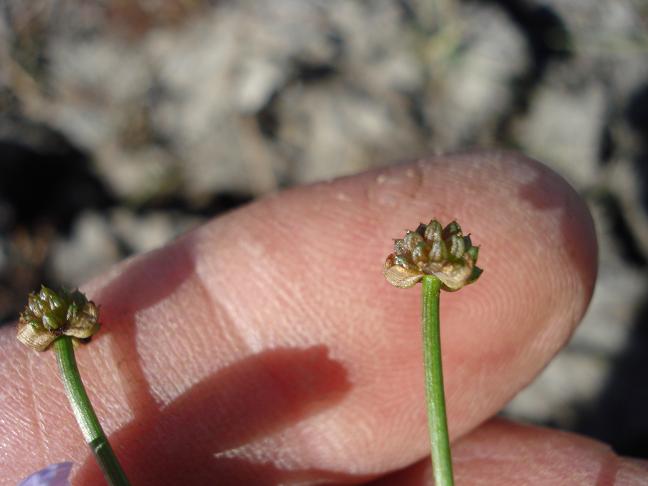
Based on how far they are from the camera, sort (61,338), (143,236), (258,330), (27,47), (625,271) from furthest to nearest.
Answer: (27,47)
(143,236)
(625,271)
(258,330)
(61,338)

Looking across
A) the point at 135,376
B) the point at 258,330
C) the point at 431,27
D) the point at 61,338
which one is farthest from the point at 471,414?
the point at 431,27

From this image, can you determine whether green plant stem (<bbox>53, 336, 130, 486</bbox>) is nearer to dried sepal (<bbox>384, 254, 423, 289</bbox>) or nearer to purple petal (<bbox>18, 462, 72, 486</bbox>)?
purple petal (<bbox>18, 462, 72, 486</bbox>)

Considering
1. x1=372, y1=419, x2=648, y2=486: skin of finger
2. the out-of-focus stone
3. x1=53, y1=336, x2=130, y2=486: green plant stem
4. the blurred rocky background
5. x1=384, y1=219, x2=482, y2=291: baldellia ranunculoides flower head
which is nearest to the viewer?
x1=384, y1=219, x2=482, y2=291: baldellia ranunculoides flower head

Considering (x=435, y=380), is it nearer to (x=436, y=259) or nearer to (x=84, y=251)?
(x=436, y=259)

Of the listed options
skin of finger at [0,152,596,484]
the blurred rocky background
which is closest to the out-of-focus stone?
Result: the blurred rocky background

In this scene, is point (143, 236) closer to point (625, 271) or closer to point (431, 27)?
point (431, 27)

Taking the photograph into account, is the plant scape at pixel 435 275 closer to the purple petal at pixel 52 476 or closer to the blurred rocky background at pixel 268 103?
the purple petal at pixel 52 476
